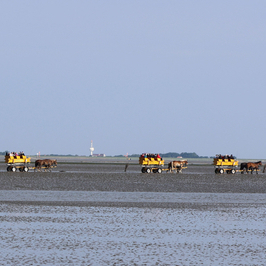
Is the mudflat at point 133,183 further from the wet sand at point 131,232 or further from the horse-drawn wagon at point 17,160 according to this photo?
the wet sand at point 131,232

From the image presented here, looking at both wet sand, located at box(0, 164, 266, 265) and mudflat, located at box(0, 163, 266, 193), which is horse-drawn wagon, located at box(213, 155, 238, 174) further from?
wet sand, located at box(0, 164, 266, 265)

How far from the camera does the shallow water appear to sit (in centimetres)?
1223

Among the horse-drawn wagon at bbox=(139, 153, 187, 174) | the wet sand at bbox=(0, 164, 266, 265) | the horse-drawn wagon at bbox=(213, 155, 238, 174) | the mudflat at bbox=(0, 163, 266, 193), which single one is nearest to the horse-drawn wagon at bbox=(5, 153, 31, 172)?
the mudflat at bbox=(0, 163, 266, 193)

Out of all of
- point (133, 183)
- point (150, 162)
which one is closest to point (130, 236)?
point (133, 183)

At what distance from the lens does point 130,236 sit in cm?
1542

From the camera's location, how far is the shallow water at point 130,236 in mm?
12234

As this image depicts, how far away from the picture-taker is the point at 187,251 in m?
13.3

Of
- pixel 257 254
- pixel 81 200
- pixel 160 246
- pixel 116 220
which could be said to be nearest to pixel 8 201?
pixel 81 200

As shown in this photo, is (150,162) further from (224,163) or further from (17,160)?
(17,160)

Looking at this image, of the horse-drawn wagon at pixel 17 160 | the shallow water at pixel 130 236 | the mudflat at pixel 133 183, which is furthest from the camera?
the horse-drawn wagon at pixel 17 160

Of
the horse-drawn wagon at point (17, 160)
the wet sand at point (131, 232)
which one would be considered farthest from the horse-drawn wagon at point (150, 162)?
the wet sand at point (131, 232)

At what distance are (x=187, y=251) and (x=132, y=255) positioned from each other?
1508 mm

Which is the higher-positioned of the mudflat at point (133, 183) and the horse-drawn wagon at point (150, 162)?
the horse-drawn wagon at point (150, 162)

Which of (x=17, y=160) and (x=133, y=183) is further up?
(x=17, y=160)
